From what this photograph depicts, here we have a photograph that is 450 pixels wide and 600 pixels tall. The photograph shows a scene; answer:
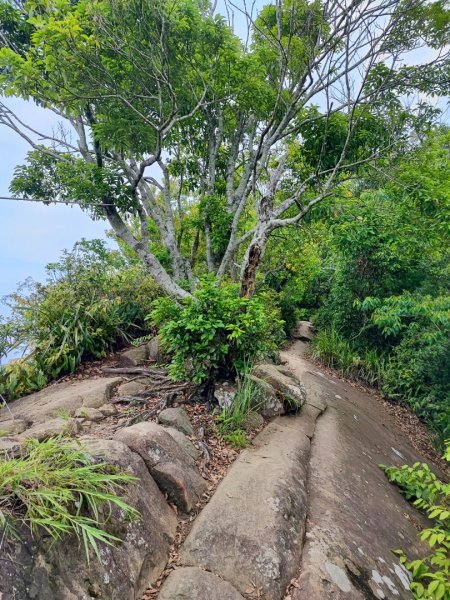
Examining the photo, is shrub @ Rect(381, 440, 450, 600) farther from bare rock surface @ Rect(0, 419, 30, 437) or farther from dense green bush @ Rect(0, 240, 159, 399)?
dense green bush @ Rect(0, 240, 159, 399)

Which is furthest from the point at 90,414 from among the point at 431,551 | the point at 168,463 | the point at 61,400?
the point at 431,551

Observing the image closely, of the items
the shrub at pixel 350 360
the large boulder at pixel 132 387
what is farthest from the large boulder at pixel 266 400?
the shrub at pixel 350 360

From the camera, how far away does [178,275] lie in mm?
8172

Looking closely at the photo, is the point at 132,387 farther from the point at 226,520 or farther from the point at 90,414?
the point at 226,520

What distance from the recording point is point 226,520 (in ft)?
8.96

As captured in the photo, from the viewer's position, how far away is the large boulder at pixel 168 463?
2885mm

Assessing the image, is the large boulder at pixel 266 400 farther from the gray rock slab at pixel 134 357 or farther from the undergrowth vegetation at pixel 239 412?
the gray rock slab at pixel 134 357

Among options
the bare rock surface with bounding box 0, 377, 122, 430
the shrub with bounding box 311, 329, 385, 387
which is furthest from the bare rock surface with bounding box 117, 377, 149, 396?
the shrub with bounding box 311, 329, 385, 387

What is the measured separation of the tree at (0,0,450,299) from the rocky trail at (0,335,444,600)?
7.12 ft

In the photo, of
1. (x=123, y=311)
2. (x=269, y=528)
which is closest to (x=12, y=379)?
(x=123, y=311)

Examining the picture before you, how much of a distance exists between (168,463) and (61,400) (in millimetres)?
2586

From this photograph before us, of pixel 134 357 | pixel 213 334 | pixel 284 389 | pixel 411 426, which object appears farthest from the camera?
pixel 411 426

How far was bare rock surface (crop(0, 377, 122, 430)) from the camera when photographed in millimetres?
4582

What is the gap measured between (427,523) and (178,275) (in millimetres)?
6037
